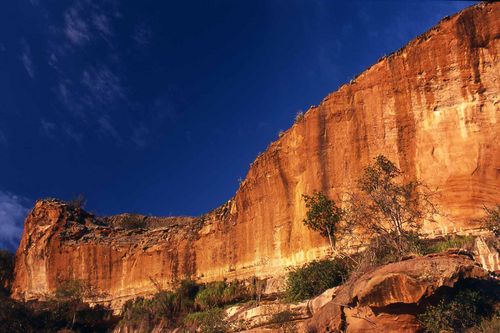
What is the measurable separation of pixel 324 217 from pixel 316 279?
3.89m

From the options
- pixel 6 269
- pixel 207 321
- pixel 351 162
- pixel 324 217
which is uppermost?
pixel 351 162

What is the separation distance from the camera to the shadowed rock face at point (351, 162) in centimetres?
2423

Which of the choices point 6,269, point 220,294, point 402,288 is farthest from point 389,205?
point 6,269

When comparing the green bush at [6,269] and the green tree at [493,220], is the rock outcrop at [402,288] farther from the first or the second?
the green bush at [6,269]

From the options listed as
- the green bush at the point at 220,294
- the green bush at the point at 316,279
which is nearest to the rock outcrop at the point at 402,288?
the green bush at the point at 316,279

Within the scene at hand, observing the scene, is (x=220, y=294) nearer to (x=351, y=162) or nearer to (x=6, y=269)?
(x=351, y=162)

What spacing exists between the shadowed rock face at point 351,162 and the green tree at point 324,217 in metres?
0.67

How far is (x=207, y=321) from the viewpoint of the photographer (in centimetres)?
2817

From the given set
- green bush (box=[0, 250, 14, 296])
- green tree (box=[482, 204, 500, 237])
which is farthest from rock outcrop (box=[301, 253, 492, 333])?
green bush (box=[0, 250, 14, 296])

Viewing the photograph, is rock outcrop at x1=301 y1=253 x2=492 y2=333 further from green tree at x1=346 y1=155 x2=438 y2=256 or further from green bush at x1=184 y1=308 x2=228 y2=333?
green bush at x1=184 y1=308 x2=228 y2=333

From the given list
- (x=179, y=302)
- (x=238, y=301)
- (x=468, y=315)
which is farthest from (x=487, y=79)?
(x=179, y=302)

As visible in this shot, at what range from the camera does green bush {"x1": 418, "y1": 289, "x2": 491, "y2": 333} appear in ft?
53.6

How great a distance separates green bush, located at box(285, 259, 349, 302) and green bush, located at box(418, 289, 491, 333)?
7906 mm

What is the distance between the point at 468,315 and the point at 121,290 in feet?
96.2
